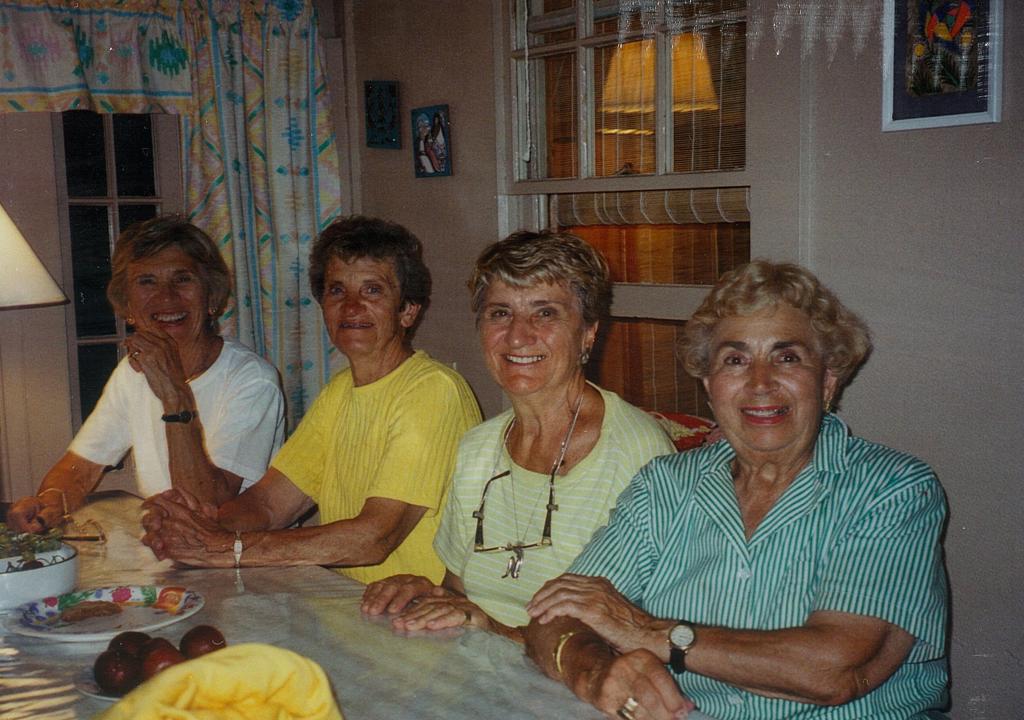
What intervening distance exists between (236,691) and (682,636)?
685mm

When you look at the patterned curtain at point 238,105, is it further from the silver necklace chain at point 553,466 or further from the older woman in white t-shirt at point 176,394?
the silver necklace chain at point 553,466

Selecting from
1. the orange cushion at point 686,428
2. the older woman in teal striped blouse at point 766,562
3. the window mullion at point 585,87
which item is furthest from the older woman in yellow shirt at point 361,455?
the window mullion at point 585,87

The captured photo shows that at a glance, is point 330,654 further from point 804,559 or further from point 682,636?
point 804,559

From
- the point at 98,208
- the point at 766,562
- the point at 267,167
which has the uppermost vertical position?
the point at 267,167

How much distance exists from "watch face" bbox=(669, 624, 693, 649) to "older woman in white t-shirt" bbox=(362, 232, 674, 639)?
36 centimetres

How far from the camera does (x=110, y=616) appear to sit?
1.59 m

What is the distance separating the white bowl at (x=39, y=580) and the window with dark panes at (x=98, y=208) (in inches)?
72.3

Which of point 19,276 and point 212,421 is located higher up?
point 19,276

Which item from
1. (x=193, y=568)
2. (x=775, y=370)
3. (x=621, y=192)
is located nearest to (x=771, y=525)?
(x=775, y=370)

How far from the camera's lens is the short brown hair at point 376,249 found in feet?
7.69

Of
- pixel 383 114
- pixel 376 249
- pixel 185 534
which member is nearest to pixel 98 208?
pixel 383 114

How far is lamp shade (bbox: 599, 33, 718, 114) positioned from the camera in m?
2.49

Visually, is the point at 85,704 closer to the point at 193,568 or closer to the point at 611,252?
the point at 193,568

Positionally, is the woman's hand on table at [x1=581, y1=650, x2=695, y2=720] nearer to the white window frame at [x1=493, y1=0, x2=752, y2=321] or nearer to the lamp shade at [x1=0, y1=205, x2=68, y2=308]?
the white window frame at [x1=493, y1=0, x2=752, y2=321]
